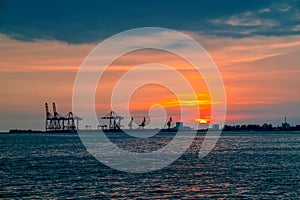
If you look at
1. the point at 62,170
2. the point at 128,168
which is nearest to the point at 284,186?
the point at 128,168

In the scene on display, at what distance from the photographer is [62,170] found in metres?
59.7

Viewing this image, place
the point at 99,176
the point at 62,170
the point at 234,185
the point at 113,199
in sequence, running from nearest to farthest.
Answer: the point at 113,199 < the point at 234,185 < the point at 99,176 < the point at 62,170

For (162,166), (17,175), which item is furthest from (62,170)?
(162,166)

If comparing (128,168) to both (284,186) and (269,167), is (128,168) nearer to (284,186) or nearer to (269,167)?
(269,167)

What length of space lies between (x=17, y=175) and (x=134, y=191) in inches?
744

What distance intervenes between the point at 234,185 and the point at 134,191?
1002 centimetres

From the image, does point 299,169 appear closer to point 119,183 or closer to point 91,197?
point 119,183

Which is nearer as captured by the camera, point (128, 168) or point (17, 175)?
point (17, 175)

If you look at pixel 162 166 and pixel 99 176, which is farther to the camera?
pixel 162 166

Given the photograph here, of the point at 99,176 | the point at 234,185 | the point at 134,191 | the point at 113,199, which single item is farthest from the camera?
the point at 99,176

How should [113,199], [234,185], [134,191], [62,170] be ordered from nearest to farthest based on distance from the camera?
1. [113,199]
2. [134,191]
3. [234,185]
4. [62,170]

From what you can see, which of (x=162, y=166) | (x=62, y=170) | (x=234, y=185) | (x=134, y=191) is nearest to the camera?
(x=134, y=191)

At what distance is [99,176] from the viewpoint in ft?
172

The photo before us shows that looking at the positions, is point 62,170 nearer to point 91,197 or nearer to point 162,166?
point 162,166
